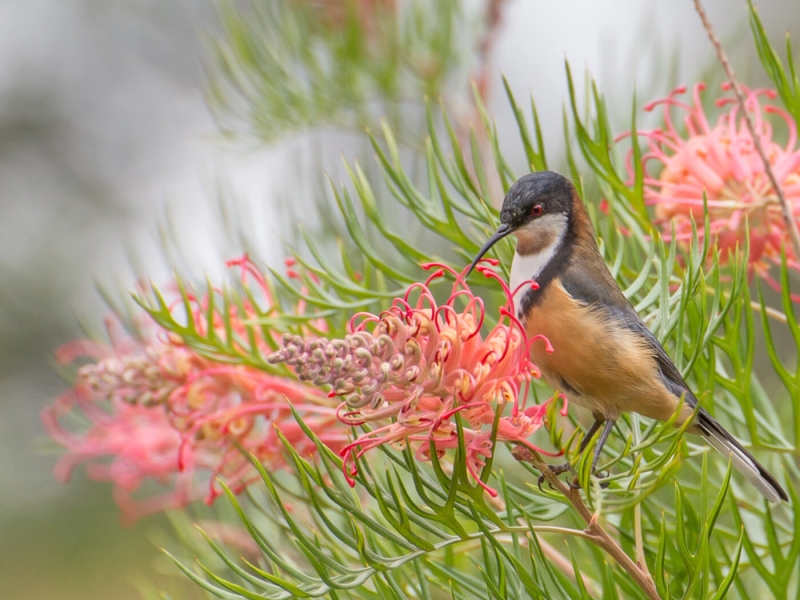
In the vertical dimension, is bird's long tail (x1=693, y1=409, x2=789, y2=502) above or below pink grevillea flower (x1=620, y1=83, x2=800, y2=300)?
below

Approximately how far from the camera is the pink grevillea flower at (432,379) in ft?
2.58

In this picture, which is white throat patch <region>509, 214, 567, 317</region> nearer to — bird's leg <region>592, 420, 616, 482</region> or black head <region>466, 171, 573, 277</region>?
black head <region>466, 171, 573, 277</region>

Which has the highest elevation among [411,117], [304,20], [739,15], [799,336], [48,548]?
[304,20]

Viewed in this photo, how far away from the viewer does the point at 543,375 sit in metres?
1.11

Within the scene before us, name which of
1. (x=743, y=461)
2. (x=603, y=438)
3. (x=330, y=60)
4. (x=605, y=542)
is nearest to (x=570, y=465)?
(x=605, y=542)

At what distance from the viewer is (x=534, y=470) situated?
1.03 m

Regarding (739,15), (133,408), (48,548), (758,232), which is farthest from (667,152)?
(48,548)

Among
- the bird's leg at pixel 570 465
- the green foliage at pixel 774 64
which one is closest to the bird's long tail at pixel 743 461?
the bird's leg at pixel 570 465

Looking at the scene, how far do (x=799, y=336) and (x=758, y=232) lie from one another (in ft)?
1.16

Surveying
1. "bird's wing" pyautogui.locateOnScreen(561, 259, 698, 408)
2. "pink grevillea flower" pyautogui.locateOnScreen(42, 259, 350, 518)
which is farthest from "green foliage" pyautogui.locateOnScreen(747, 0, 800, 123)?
"pink grevillea flower" pyautogui.locateOnScreen(42, 259, 350, 518)

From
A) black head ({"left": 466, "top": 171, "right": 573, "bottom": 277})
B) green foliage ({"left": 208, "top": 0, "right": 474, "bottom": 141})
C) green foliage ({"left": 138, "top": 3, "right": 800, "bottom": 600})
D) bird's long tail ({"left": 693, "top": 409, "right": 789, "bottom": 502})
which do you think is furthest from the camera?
green foliage ({"left": 208, "top": 0, "right": 474, "bottom": 141})

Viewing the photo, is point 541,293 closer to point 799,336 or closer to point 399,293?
point 399,293

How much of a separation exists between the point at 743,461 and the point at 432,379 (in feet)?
1.41

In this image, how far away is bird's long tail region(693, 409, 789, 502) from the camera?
1026mm
